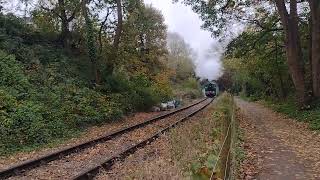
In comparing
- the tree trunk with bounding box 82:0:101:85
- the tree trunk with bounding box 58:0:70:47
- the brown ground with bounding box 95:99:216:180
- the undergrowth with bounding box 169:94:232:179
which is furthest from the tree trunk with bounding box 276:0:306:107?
the undergrowth with bounding box 169:94:232:179

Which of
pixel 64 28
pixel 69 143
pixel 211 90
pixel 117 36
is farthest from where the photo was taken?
pixel 211 90

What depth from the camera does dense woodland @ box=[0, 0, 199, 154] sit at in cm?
1747

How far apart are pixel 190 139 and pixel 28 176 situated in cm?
413

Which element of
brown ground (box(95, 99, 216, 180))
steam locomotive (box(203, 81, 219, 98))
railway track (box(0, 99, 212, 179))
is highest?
steam locomotive (box(203, 81, 219, 98))

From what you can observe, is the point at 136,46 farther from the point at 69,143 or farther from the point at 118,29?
the point at 69,143

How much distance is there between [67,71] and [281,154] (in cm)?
1668

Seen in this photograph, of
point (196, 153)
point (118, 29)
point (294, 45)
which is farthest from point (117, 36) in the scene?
point (196, 153)

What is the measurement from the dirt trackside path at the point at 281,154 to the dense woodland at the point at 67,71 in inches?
300

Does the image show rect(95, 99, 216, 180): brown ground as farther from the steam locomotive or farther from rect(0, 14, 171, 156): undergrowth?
the steam locomotive

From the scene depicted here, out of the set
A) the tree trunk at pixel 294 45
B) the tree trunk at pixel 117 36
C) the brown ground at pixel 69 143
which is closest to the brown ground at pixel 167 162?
the brown ground at pixel 69 143

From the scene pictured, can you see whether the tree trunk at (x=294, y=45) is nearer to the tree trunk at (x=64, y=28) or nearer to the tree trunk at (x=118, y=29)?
the tree trunk at (x=118, y=29)

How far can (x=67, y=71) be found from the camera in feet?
87.2

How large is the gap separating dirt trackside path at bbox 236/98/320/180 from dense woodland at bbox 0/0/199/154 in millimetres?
7627

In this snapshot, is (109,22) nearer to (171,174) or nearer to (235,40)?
(235,40)
